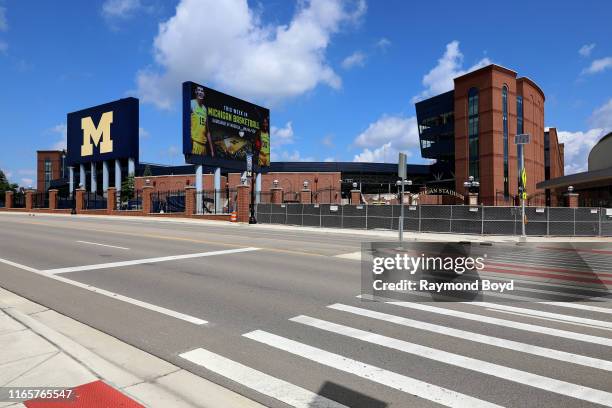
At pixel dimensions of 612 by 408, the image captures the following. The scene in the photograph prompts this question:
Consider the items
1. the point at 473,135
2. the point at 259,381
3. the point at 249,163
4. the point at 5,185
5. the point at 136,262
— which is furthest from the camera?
the point at 5,185

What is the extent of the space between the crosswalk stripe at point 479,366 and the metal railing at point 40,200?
70.1 meters

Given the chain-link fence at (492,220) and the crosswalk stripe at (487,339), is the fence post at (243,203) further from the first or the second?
the crosswalk stripe at (487,339)

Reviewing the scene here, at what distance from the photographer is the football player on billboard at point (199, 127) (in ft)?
131

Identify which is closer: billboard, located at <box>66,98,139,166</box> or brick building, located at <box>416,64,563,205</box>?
brick building, located at <box>416,64,563,205</box>

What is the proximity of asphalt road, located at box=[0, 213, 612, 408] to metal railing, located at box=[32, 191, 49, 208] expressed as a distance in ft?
206

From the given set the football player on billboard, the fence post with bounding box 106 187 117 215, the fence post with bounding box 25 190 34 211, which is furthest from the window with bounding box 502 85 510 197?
the fence post with bounding box 25 190 34 211

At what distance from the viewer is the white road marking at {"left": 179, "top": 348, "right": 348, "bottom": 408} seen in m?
3.86

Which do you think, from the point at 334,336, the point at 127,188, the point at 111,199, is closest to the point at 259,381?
the point at 334,336

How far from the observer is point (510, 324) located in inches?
243

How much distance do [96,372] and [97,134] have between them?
73954 mm

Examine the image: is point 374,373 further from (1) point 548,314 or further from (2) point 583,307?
(2) point 583,307

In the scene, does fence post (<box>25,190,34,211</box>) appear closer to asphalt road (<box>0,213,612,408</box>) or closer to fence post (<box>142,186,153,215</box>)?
fence post (<box>142,186,153,215</box>)

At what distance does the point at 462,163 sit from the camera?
62.6 m

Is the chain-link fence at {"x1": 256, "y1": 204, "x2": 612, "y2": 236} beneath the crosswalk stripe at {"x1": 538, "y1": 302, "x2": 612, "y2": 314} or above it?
above
